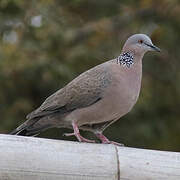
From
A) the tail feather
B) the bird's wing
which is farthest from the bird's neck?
the tail feather

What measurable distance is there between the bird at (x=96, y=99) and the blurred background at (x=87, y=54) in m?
1.99

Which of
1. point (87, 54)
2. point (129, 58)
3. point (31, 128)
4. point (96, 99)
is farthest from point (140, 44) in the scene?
point (87, 54)

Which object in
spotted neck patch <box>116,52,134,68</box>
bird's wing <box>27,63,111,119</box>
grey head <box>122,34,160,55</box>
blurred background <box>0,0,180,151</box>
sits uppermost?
blurred background <box>0,0,180,151</box>

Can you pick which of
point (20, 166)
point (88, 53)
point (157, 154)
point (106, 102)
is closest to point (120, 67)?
point (106, 102)

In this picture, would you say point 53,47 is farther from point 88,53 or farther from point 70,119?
point 70,119

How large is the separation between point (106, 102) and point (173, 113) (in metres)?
3.08

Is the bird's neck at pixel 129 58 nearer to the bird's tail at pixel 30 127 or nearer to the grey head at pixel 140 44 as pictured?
the grey head at pixel 140 44

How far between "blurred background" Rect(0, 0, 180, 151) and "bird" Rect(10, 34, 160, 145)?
1.99 metres

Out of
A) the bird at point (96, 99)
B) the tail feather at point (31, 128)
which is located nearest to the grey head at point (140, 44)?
the bird at point (96, 99)

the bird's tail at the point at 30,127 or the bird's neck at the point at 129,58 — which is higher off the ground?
the bird's neck at the point at 129,58

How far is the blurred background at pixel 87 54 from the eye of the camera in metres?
6.67

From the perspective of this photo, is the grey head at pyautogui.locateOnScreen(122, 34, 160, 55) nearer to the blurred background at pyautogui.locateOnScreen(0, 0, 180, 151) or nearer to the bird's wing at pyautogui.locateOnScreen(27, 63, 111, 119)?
the bird's wing at pyautogui.locateOnScreen(27, 63, 111, 119)

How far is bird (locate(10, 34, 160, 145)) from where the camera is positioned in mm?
4363

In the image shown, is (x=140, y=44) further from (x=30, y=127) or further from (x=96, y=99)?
(x=30, y=127)
